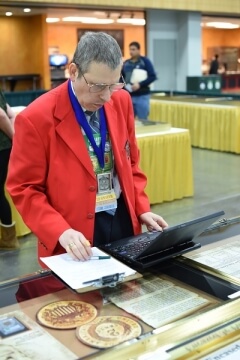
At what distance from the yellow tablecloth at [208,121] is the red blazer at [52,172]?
639 cm

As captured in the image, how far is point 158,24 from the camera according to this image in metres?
12.2

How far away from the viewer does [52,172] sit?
1549mm

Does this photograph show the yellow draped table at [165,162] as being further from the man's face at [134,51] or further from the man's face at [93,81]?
the man's face at [93,81]

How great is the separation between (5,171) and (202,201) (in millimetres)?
2212

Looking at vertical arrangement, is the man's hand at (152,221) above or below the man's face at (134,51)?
below

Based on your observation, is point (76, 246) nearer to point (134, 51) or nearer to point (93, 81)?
point (93, 81)

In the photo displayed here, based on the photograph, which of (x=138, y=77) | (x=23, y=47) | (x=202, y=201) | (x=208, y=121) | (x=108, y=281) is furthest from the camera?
(x=23, y=47)

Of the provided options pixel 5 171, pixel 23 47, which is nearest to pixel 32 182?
pixel 5 171

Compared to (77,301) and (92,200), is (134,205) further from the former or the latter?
(77,301)

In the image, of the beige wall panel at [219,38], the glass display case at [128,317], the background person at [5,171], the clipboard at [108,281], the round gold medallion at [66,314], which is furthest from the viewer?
the beige wall panel at [219,38]

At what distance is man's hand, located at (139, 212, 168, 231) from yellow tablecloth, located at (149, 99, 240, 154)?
6.21 m

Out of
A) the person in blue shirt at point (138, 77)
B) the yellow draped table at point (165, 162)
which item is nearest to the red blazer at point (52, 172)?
the yellow draped table at point (165, 162)

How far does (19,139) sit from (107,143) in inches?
10.9

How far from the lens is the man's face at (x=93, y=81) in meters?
1.39
